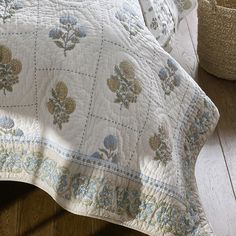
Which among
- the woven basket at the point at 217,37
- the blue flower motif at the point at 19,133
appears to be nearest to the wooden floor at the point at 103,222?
the woven basket at the point at 217,37

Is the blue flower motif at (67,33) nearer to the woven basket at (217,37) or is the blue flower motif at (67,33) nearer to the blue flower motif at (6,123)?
the blue flower motif at (6,123)

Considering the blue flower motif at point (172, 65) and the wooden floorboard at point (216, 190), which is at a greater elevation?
the blue flower motif at point (172, 65)

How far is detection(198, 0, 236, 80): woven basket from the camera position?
173 cm

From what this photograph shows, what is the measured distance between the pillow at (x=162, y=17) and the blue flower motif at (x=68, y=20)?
338mm

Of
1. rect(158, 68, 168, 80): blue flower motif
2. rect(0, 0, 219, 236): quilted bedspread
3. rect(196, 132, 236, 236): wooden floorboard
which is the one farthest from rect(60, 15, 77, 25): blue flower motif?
rect(196, 132, 236, 236): wooden floorboard

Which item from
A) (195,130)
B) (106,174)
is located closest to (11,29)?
(106,174)

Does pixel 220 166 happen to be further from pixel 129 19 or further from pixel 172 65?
pixel 129 19

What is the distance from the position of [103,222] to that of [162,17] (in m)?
0.64

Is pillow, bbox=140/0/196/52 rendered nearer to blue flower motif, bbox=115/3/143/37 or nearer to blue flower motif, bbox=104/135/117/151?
blue flower motif, bbox=115/3/143/37

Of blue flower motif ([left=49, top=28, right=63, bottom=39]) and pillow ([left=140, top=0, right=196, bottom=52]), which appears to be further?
pillow ([left=140, top=0, right=196, bottom=52])

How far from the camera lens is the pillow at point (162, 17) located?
1353 millimetres

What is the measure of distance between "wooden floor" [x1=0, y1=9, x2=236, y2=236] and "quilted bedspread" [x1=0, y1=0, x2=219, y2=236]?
304mm

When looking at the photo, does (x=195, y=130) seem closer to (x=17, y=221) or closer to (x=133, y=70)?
(x=133, y=70)

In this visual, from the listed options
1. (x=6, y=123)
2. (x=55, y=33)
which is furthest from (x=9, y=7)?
(x=6, y=123)
